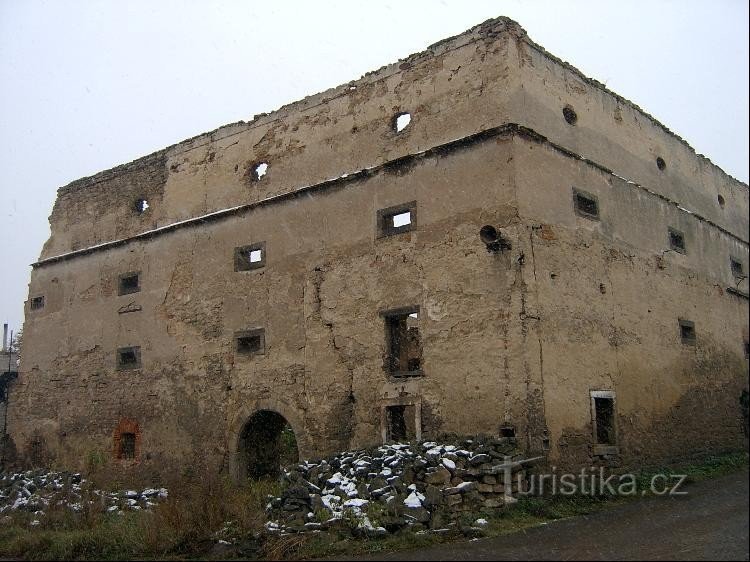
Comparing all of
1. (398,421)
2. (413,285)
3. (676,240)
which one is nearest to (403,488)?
(398,421)

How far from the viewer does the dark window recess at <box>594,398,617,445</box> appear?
11555mm

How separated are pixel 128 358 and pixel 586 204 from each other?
10.2m

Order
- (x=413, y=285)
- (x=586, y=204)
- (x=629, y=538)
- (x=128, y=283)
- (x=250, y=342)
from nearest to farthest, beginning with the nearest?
1. (x=629, y=538)
2. (x=413, y=285)
3. (x=586, y=204)
4. (x=250, y=342)
5. (x=128, y=283)

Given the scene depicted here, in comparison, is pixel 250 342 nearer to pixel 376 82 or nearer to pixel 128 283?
pixel 128 283

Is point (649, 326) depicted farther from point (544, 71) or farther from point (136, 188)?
point (136, 188)

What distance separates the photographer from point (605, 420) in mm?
11711

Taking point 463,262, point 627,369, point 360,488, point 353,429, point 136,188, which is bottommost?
point 360,488

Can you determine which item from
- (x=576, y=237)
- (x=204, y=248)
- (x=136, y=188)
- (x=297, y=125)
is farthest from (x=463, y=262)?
(x=136, y=188)

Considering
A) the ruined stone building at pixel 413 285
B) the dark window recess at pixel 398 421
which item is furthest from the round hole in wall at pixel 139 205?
the dark window recess at pixel 398 421

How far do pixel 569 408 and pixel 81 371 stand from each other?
11.1 meters

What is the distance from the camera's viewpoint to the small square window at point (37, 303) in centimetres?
1767

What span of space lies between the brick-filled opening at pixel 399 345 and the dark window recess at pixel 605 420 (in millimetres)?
3020

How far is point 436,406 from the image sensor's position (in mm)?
11219

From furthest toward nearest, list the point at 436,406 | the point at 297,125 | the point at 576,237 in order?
1. the point at 297,125
2. the point at 576,237
3. the point at 436,406
